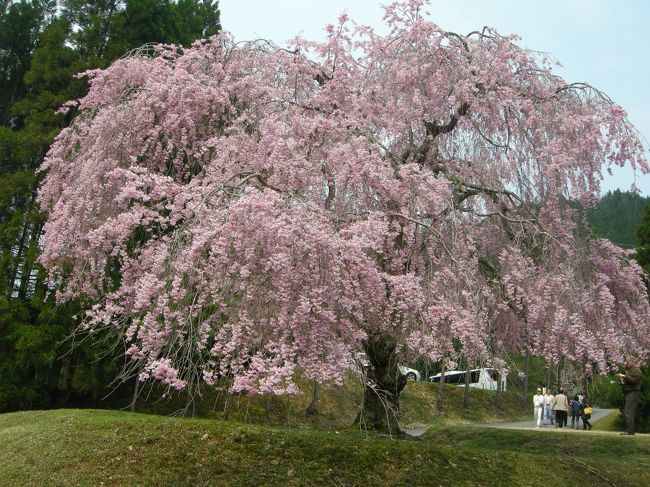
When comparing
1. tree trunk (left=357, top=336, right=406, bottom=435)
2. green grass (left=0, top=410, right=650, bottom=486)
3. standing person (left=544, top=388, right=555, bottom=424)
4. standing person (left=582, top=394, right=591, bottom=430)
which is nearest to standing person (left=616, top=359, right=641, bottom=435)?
green grass (left=0, top=410, right=650, bottom=486)

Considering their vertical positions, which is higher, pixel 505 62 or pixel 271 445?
pixel 505 62

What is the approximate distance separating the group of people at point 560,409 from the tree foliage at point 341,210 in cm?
820

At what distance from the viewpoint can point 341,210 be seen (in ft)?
25.3

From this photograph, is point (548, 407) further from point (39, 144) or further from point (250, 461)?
point (39, 144)

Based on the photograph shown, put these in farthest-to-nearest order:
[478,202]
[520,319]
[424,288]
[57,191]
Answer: [478,202] → [57,191] → [520,319] → [424,288]

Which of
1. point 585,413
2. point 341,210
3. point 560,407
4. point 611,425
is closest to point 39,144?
point 341,210

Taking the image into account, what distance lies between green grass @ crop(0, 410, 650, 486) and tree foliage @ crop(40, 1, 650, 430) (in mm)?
941

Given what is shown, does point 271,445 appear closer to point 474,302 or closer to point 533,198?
point 474,302

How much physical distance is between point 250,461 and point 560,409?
39.7 feet

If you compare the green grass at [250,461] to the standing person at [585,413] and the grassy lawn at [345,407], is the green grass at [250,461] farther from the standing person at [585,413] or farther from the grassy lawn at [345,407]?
the standing person at [585,413]

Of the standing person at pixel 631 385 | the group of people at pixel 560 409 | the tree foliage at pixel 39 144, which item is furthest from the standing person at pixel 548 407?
the tree foliage at pixel 39 144

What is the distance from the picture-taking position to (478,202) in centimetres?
1050

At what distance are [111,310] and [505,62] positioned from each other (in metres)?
6.69

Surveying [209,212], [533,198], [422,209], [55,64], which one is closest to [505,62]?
[533,198]
